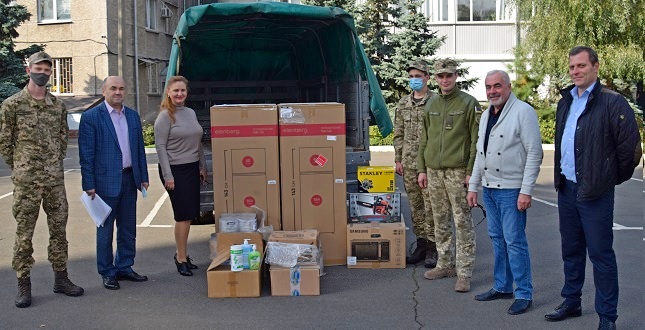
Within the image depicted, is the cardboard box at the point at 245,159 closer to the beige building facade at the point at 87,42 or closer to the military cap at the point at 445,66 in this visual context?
the military cap at the point at 445,66

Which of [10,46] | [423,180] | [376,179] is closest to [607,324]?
[423,180]

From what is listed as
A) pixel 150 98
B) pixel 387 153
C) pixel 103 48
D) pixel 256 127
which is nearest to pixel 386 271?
pixel 256 127

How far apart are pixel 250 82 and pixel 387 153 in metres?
11.0

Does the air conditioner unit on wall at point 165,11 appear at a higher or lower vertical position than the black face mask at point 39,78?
higher

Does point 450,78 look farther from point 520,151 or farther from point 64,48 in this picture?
point 64,48

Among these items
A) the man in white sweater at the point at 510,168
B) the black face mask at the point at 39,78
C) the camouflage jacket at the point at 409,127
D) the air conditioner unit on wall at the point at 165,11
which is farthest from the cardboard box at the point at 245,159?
the air conditioner unit on wall at the point at 165,11

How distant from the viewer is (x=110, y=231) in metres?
6.91

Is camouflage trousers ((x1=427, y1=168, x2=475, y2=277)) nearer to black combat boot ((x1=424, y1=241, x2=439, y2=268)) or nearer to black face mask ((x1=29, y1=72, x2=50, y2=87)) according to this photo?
black combat boot ((x1=424, y1=241, x2=439, y2=268))

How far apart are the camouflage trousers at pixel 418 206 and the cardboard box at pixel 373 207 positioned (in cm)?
21

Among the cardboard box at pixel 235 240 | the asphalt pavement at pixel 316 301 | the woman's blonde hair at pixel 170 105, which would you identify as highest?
the woman's blonde hair at pixel 170 105

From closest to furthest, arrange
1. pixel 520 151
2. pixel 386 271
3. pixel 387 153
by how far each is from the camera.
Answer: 1. pixel 520 151
2. pixel 386 271
3. pixel 387 153

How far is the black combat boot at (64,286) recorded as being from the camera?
21.6 ft

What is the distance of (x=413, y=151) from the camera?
755 cm

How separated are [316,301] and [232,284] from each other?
2.50ft
